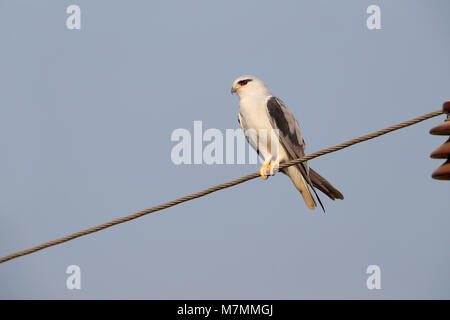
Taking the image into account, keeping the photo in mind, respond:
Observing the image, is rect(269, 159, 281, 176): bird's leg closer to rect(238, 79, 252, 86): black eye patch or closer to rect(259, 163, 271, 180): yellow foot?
rect(259, 163, 271, 180): yellow foot

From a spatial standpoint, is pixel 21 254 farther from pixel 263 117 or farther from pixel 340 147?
pixel 263 117

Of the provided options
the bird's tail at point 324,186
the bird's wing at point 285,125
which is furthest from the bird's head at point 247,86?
the bird's tail at point 324,186

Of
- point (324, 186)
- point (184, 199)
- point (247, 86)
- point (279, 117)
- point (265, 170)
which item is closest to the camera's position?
point (184, 199)

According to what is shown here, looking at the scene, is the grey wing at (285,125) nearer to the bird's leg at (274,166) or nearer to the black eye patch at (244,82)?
the bird's leg at (274,166)

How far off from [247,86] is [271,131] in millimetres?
872

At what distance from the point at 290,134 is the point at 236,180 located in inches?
121

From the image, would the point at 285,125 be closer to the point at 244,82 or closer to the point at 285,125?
the point at 285,125

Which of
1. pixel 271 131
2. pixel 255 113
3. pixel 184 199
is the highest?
pixel 255 113

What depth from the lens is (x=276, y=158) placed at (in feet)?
25.0

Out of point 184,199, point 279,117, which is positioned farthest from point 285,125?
point 184,199

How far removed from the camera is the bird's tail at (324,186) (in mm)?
6629

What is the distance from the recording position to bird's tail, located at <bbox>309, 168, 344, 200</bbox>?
6.63 m

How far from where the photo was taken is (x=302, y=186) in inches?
302

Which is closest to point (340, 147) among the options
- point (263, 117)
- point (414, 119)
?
point (414, 119)
